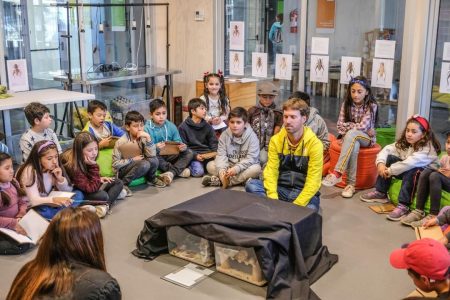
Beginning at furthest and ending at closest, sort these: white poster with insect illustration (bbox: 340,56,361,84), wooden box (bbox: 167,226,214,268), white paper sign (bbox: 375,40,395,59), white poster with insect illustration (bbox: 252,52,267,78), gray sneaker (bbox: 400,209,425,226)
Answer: white poster with insect illustration (bbox: 252,52,267,78) < white poster with insect illustration (bbox: 340,56,361,84) < white paper sign (bbox: 375,40,395,59) < gray sneaker (bbox: 400,209,425,226) < wooden box (bbox: 167,226,214,268)

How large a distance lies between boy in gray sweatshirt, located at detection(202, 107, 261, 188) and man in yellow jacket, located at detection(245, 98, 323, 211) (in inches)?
28.5

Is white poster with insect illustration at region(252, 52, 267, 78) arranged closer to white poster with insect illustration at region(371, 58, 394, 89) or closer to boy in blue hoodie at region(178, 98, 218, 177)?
boy in blue hoodie at region(178, 98, 218, 177)

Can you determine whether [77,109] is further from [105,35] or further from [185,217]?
[185,217]

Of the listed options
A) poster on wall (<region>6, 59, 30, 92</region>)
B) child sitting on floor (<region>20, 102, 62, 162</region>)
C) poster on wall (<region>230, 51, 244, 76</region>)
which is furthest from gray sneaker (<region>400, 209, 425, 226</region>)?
poster on wall (<region>6, 59, 30, 92</region>)

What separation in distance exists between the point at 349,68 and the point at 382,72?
379mm

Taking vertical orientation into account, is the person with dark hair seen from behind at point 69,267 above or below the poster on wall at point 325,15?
below

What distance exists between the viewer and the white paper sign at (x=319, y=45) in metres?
5.74

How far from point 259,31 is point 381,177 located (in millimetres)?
2679

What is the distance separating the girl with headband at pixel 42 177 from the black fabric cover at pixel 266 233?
2.43 feet

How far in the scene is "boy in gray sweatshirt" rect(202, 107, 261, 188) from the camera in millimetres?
4703

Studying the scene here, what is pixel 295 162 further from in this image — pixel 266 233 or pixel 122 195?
pixel 122 195

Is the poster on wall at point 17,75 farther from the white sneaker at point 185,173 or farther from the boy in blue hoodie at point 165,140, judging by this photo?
the white sneaker at point 185,173

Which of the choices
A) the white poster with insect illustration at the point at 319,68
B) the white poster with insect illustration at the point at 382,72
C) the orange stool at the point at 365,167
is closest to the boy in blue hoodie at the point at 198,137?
the orange stool at the point at 365,167

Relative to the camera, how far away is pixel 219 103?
576 centimetres
